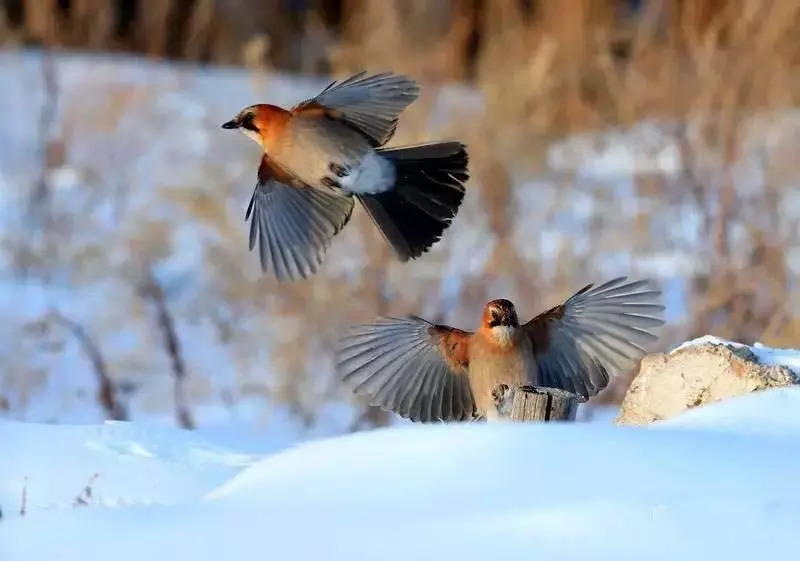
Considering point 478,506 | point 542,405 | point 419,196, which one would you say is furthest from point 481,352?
point 478,506

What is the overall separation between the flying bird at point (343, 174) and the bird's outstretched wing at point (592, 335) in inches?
17.4

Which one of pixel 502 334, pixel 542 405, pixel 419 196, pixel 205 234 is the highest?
pixel 419 196

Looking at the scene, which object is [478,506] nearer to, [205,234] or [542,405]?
[542,405]

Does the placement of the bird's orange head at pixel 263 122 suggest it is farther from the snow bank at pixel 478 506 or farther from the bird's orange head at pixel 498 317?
the snow bank at pixel 478 506

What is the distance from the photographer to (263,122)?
12.3 feet

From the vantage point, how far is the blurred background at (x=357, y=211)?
21.2ft

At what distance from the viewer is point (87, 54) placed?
962 centimetres

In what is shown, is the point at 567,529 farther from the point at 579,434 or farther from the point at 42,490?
the point at 42,490

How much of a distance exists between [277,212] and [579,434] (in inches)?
62.0

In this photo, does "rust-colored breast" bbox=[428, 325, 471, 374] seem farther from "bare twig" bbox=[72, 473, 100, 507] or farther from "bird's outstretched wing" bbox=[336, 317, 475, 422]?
"bare twig" bbox=[72, 473, 100, 507]

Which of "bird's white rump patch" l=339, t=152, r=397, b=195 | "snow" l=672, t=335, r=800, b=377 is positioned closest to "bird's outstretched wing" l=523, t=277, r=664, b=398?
"snow" l=672, t=335, r=800, b=377

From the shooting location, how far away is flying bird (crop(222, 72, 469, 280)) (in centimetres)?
368

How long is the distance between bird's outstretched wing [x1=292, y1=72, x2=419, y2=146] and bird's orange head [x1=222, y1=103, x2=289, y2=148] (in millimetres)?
49

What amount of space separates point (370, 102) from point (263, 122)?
0.95 feet
